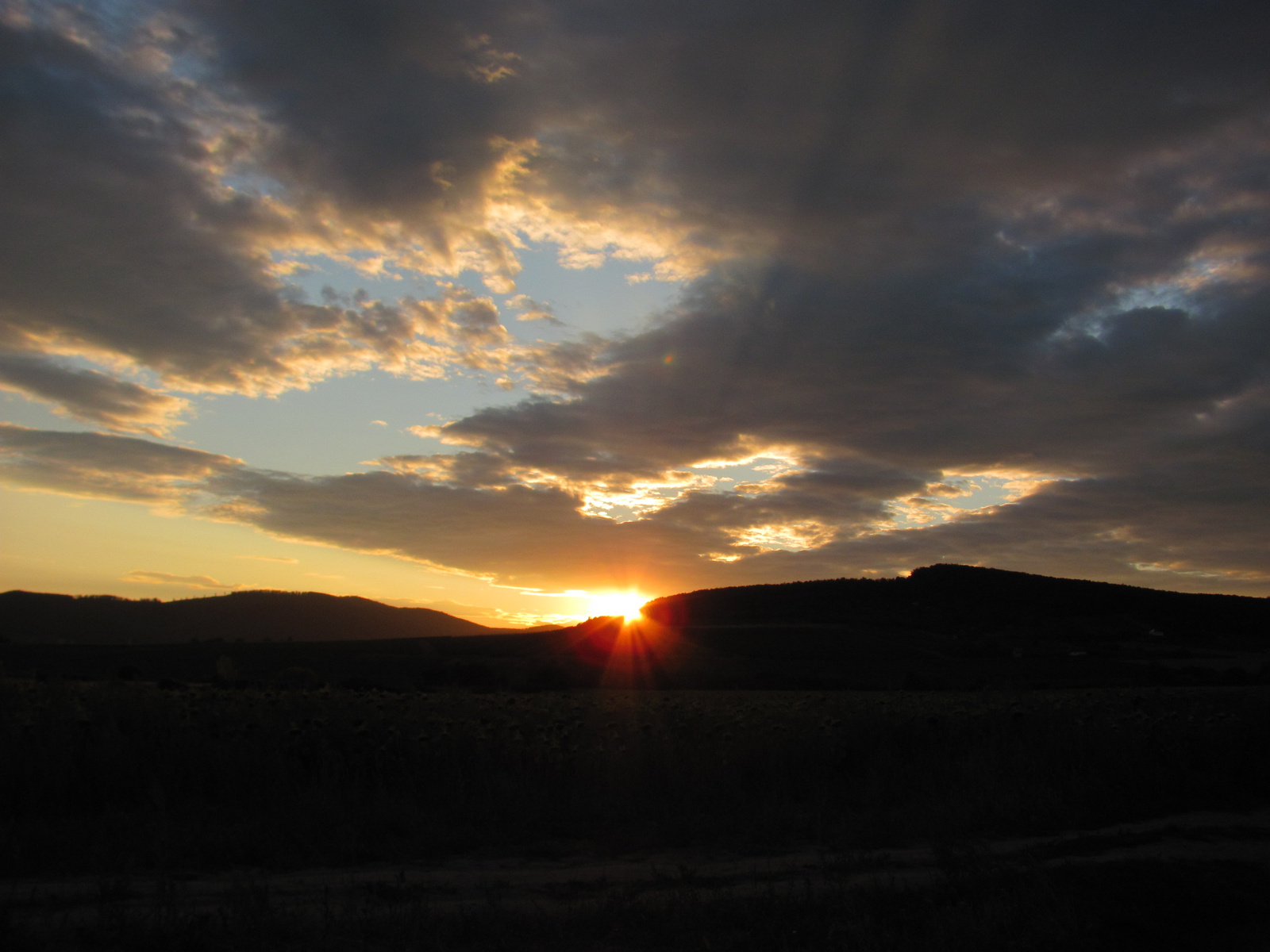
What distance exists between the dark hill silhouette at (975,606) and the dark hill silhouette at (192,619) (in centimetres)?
3374

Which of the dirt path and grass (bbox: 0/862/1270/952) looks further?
the dirt path

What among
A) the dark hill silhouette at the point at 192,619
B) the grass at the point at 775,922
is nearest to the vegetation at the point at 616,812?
the grass at the point at 775,922

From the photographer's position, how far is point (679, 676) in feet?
167

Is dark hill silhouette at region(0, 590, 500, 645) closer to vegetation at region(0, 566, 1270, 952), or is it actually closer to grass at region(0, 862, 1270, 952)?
vegetation at region(0, 566, 1270, 952)

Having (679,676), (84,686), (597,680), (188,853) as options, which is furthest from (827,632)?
(188,853)

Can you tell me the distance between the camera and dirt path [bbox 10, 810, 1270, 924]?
6.36 meters

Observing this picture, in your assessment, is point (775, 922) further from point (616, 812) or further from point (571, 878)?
point (616, 812)

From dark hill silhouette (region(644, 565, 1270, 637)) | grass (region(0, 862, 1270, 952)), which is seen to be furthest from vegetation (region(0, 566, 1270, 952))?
dark hill silhouette (region(644, 565, 1270, 637))

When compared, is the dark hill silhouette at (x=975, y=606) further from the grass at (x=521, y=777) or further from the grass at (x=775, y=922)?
the grass at (x=775, y=922)

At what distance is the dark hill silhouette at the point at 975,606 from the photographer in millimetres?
87250

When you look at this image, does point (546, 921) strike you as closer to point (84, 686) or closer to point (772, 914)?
point (772, 914)

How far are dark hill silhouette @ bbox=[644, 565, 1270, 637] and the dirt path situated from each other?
78.0 metres

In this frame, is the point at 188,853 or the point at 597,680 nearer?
the point at 188,853

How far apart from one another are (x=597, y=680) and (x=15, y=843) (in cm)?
4007
